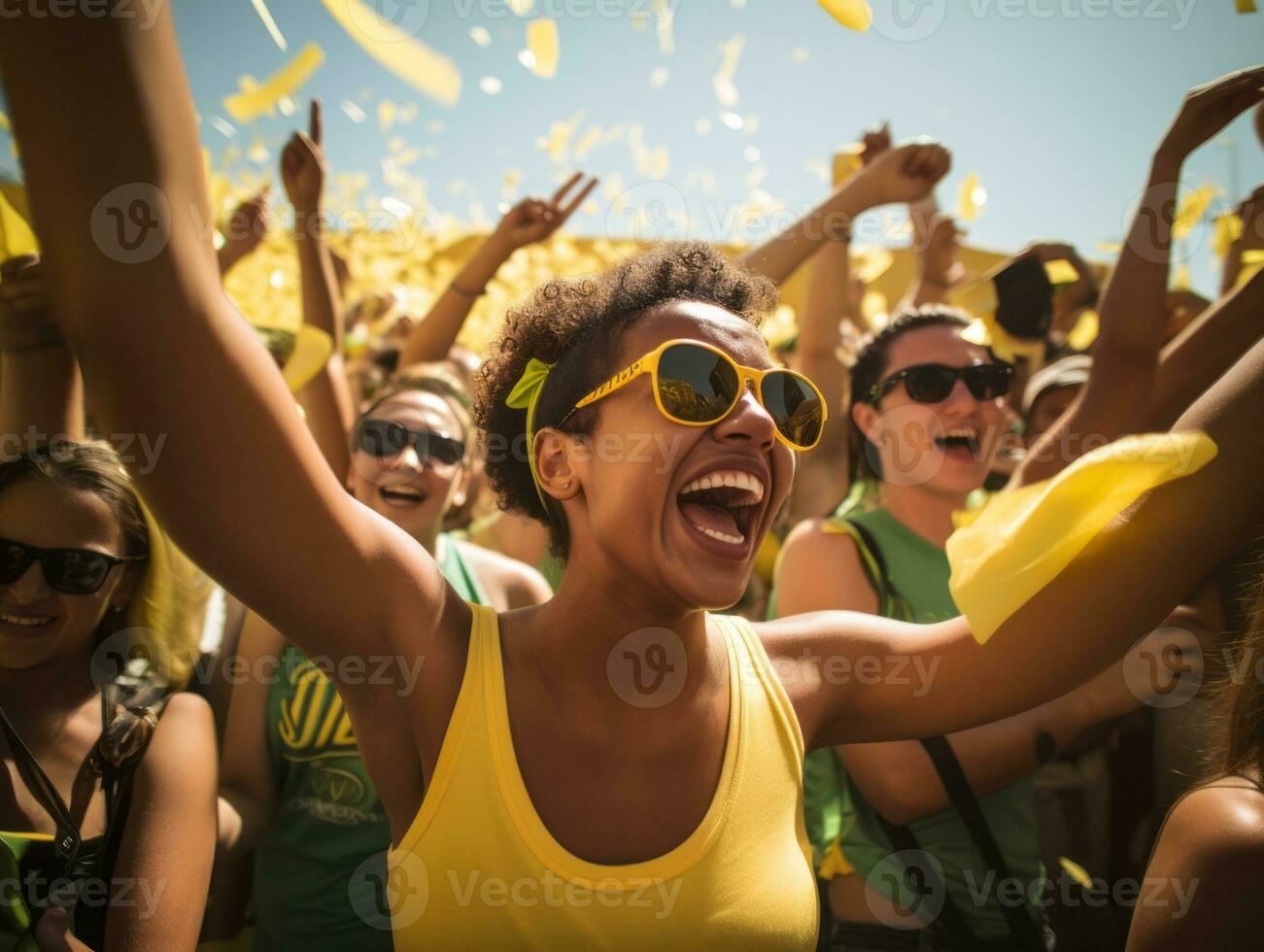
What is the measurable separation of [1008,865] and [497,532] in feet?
7.70

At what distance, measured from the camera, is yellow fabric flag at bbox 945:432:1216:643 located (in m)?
1.48

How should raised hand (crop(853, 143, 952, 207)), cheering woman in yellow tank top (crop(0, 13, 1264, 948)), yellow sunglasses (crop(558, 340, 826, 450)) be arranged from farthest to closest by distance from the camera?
raised hand (crop(853, 143, 952, 207))
yellow sunglasses (crop(558, 340, 826, 450))
cheering woman in yellow tank top (crop(0, 13, 1264, 948))

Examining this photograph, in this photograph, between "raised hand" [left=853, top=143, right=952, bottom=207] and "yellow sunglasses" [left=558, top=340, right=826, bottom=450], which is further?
"raised hand" [left=853, top=143, right=952, bottom=207]

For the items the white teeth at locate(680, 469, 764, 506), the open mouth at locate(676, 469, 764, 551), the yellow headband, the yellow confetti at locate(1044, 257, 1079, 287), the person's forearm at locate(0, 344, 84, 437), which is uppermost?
the yellow confetti at locate(1044, 257, 1079, 287)

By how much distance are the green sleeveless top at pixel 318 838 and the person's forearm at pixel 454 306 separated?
1713 mm

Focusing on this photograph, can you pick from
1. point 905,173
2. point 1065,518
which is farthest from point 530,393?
point 905,173

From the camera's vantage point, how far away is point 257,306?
617 cm

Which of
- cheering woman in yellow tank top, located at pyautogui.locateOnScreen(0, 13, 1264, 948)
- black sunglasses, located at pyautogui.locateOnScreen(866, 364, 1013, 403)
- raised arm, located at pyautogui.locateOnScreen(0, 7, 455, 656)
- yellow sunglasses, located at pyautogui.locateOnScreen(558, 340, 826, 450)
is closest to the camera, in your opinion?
raised arm, located at pyautogui.locateOnScreen(0, 7, 455, 656)

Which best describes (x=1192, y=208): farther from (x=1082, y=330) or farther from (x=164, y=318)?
(x=164, y=318)

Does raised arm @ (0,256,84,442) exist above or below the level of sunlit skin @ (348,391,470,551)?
above

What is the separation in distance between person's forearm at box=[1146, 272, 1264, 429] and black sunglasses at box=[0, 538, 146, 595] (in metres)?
2.68

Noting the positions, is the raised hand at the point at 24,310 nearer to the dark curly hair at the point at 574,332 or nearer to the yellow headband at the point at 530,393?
the dark curly hair at the point at 574,332

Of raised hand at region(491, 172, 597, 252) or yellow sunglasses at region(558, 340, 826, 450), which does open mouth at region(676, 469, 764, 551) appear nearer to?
yellow sunglasses at region(558, 340, 826, 450)

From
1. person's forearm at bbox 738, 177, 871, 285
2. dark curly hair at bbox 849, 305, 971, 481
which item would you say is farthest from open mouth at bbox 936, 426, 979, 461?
person's forearm at bbox 738, 177, 871, 285
